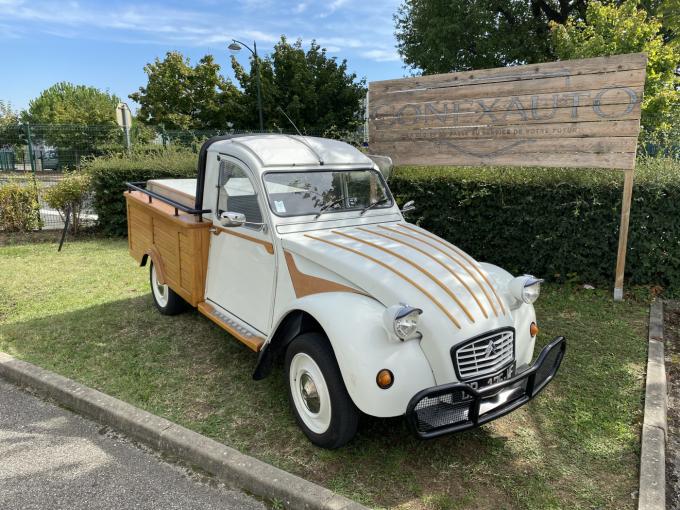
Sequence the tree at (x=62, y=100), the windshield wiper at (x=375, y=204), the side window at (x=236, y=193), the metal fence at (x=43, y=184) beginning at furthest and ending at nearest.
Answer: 1. the tree at (x=62, y=100)
2. the metal fence at (x=43, y=184)
3. the windshield wiper at (x=375, y=204)
4. the side window at (x=236, y=193)

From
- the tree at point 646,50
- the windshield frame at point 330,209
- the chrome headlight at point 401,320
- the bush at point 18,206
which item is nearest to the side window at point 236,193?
the windshield frame at point 330,209

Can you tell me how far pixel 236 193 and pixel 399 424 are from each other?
7.46 ft

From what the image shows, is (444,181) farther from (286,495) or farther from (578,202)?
(286,495)

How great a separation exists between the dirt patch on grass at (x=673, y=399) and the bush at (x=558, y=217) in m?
0.66

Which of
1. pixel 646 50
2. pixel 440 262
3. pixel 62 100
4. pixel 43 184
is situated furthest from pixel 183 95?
pixel 62 100

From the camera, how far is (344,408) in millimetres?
2834

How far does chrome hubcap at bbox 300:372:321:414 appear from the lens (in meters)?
3.08

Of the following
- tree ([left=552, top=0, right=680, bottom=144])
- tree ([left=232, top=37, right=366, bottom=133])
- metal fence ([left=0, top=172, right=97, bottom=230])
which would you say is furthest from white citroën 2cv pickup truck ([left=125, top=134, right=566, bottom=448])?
tree ([left=232, top=37, right=366, bottom=133])

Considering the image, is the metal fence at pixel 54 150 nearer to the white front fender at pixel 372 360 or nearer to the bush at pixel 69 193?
the bush at pixel 69 193

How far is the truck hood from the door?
0.31 metres

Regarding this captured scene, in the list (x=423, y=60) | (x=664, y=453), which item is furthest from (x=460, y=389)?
(x=423, y=60)

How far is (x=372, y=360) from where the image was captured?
2.65 m

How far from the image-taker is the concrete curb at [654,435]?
8.53ft

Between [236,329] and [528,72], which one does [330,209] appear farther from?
[528,72]
